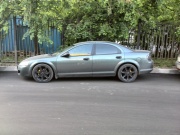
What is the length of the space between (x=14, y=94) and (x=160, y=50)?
7652 mm

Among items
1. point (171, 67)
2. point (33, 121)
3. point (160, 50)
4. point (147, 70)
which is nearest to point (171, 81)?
point (147, 70)

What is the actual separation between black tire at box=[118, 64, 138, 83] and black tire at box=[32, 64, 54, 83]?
7.62ft

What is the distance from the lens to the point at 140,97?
6.27m

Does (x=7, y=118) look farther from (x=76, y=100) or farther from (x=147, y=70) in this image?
(x=147, y=70)

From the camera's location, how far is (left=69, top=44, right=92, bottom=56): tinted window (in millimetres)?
7930

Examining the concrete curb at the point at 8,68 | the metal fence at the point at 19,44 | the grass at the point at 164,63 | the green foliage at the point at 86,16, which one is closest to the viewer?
the concrete curb at the point at 8,68

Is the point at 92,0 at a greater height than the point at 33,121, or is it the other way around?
the point at 92,0

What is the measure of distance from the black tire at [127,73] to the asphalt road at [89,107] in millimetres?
222

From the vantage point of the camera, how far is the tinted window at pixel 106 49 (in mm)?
8016

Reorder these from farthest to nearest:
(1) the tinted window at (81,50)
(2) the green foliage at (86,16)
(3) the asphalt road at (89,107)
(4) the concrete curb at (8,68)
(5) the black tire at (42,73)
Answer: (2) the green foliage at (86,16) → (4) the concrete curb at (8,68) → (1) the tinted window at (81,50) → (5) the black tire at (42,73) → (3) the asphalt road at (89,107)

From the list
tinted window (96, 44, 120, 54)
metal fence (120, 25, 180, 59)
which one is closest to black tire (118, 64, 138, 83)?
tinted window (96, 44, 120, 54)

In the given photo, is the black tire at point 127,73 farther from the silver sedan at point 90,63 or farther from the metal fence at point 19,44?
the metal fence at point 19,44

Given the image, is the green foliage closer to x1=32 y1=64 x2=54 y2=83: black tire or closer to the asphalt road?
x1=32 y1=64 x2=54 y2=83: black tire

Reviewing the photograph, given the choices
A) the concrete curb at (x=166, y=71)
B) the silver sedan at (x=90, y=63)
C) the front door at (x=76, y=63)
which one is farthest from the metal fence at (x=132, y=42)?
the front door at (x=76, y=63)
